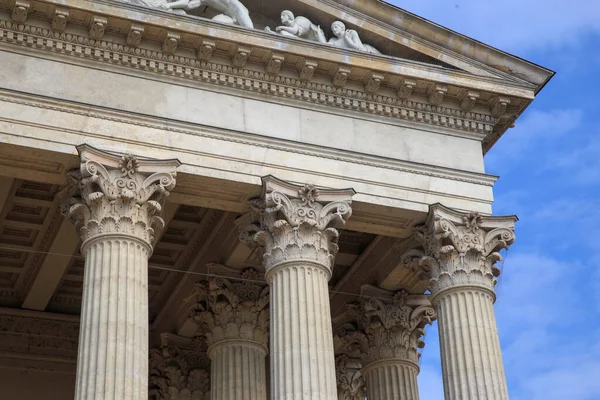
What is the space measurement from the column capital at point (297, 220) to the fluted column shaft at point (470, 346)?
3.28 meters

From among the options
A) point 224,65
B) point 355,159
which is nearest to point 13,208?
point 224,65

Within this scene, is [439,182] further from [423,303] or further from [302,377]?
[302,377]

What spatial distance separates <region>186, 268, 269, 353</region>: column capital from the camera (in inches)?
1336

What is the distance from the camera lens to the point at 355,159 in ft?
105

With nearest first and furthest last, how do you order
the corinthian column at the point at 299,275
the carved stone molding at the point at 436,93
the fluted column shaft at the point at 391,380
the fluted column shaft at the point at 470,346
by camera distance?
the corinthian column at the point at 299,275, the fluted column shaft at the point at 470,346, the carved stone molding at the point at 436,93, the fluted column shaft at the point at 391,380

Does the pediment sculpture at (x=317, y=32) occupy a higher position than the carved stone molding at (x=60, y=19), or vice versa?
the pediment sculpture at (x=317, y=32)

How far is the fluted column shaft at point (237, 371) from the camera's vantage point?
108 ft

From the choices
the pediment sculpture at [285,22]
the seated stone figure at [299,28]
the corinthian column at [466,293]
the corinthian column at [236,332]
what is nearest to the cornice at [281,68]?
the pediment sculpture at [285,22]

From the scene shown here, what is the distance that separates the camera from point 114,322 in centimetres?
2703

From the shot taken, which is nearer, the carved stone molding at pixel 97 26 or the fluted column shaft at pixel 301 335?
the fluted column shaft at pixel 301 335

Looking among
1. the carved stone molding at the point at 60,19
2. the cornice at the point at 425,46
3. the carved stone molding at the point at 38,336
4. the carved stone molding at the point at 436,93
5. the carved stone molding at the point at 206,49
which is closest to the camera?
the carved stone molding at the point at 60,19

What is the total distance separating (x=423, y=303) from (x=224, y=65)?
30.5ft

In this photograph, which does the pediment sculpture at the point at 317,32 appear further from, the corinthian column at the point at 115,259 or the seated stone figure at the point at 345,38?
the corinthian column at the point at 115,259

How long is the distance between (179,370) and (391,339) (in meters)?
6.39
